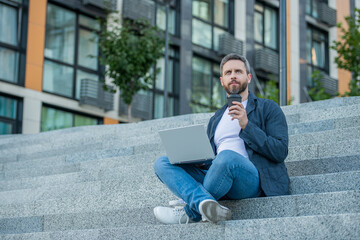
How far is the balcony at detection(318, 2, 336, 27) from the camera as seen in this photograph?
30734mm

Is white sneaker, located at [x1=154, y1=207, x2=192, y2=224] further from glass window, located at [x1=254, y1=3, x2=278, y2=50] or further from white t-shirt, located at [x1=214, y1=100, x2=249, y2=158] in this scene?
glass window, located at [x1=254, y1=3, x2=278, y2=50]

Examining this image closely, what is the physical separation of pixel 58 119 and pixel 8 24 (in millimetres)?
3307

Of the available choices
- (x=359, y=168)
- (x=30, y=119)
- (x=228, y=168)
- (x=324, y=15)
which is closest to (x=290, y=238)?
(x=228, y=168)

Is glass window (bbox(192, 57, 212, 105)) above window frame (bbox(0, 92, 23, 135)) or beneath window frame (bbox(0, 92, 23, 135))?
above

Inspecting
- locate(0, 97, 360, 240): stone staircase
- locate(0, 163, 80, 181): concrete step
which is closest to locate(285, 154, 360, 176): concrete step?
locate(0, 97, 360, 240): stone staircase

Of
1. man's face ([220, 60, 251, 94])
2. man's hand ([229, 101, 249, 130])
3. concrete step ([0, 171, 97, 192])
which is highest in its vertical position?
man's face ([220, 60, 251, 94])

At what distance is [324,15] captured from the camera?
30.8 meters

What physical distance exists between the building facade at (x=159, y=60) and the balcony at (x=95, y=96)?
0.03 metres

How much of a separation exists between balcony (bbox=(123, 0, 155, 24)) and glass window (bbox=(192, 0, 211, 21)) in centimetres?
251

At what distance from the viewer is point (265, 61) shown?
89.7ft

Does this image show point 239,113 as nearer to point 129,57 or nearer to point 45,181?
point 45,181

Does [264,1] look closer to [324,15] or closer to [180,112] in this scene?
[324,15]

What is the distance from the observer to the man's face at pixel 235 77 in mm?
5312

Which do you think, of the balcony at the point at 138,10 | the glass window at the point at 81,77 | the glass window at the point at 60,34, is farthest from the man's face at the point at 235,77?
the balcony at the point at 138,10
